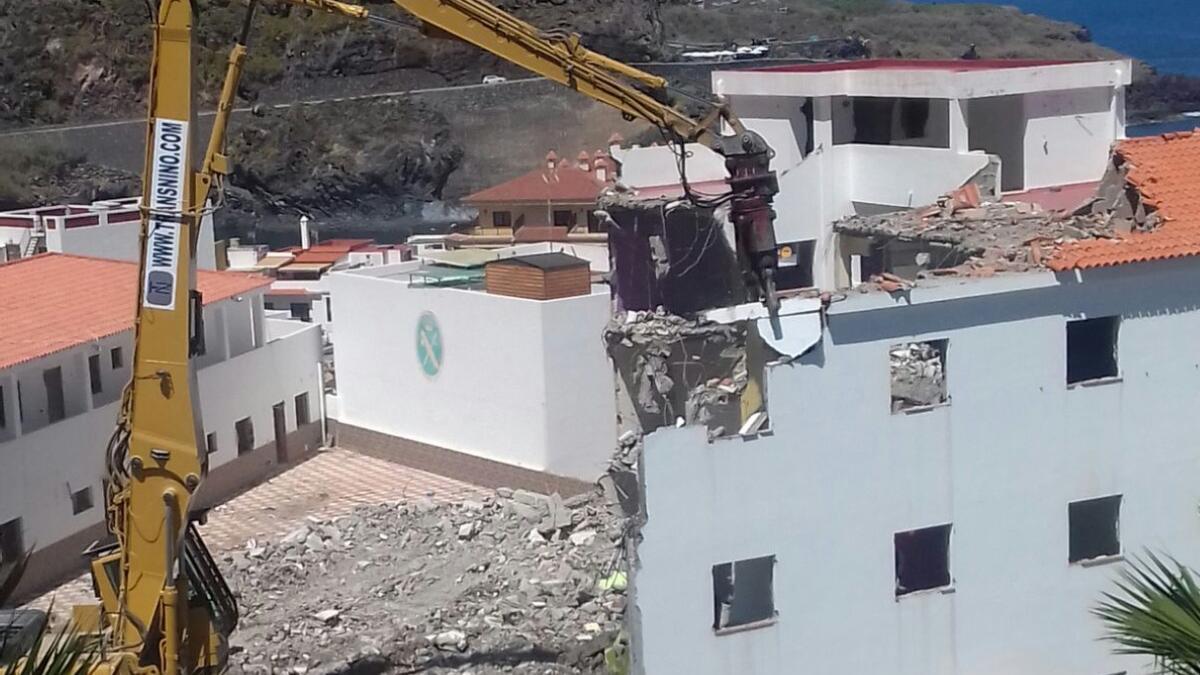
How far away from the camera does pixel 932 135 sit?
2280 centimetres

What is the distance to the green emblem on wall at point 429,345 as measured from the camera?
86.3 feet

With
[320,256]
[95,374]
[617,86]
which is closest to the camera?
[617,86]

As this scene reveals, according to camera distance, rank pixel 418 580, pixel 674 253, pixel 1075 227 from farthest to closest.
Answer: pixel 674 253 < pixel 418 580 < pixel 1075 227

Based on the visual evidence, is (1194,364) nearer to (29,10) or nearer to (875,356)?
(875,356)

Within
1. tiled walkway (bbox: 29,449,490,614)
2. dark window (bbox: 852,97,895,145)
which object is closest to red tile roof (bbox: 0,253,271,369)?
tiled walkway (bbox: 29,449,490,614)

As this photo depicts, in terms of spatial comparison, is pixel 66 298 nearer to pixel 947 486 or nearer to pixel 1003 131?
pixel 1003 131

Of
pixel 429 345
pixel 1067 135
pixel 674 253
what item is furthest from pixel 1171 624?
pixel 429 345

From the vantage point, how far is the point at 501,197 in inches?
1784

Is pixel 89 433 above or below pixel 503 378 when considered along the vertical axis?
below

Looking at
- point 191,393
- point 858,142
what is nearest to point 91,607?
point 191,393

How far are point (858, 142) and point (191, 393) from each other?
14.0 m

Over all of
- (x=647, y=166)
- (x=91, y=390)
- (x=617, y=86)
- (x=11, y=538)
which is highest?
(x=617, y=86)

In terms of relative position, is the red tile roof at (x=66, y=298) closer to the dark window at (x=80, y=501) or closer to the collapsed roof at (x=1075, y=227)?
the dark window at (x=80, y=501)

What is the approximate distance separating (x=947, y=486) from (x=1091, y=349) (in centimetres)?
215
